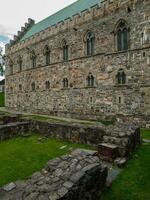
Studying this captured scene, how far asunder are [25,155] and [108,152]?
3.55 meters

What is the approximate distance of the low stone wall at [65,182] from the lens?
14.7 feet

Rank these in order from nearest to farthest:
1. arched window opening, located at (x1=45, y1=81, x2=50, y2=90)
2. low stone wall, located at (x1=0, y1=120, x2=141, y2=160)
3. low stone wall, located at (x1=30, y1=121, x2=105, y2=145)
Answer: low stone wall, located at (x1=0, y1=120, x2=141, y2=160) < low stone wall, located at (x1=30, y1=121, x2=105, y2=145) < arched window opening, located at (x1=45, y1=81, x2=50, y2=90)

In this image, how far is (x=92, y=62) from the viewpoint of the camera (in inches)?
868

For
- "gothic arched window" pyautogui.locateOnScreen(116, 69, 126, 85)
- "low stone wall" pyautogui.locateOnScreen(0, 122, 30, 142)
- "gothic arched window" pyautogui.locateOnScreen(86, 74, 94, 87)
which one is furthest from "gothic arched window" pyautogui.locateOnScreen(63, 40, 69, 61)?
"low stone wall" pyautogui.locateOnScreen(0, 122, 30, 142)

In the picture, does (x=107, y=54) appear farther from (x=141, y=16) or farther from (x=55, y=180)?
(x=55, y=180)

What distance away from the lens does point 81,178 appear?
5.21 metres

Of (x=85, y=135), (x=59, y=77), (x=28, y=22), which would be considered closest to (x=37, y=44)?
(x=59, y=77)

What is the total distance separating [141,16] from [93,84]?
7514 mm

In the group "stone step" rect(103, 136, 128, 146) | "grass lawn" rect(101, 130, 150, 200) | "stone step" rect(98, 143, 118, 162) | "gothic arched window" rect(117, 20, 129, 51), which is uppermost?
"gothic arched window" rect(117, 20, 129, 51)

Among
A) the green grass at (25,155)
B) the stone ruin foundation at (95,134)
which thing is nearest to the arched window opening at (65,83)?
the stone ruin foundation at (95,134)

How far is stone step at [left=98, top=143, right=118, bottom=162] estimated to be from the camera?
867cm

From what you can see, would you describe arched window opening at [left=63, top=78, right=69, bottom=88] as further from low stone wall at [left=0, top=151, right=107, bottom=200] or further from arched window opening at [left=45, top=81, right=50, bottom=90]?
low stone wall at [left=0, top=151, right=107, bottom=200]

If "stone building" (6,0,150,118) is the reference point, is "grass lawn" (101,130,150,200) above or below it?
below

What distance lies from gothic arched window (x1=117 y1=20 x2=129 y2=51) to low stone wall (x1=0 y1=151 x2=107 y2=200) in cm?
1489
